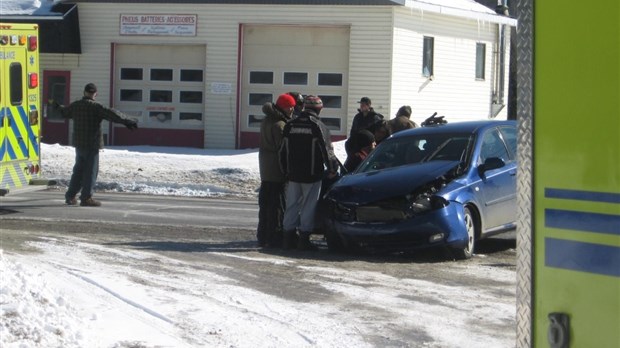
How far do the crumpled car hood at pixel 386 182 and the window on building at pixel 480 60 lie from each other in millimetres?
23754

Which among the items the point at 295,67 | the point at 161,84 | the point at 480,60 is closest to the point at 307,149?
the point at 295,67

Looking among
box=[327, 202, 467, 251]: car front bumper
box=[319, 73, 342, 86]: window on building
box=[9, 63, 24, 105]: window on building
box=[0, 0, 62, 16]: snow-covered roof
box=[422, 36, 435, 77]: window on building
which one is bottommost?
box=[327, 202, 467, 251]: car front bumper

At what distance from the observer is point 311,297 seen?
926cm

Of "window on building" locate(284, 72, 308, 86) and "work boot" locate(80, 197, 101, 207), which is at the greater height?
"window on building" locate(284, 72, 308, 86)

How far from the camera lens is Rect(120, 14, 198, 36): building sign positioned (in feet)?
101

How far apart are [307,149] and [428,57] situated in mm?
20856

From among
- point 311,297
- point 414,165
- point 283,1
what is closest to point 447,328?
point 311,297

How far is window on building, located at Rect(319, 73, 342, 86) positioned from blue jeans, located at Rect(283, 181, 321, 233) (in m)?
18.1

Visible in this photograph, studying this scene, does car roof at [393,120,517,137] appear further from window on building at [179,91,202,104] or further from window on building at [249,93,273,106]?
window on building at [179,91,202,104]

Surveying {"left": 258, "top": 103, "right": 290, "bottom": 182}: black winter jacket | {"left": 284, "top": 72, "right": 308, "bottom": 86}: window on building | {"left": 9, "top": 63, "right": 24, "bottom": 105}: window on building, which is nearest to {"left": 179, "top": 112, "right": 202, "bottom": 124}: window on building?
{"left": 284, "top": 72, "right": 308, "bottom": 86}: window on building

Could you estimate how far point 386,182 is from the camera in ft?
38.3

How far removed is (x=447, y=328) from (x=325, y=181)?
4781 millimetres

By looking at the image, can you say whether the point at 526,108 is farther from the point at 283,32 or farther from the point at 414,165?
the point at 283,32

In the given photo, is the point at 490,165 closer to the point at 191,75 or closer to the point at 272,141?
the point at 272,141
